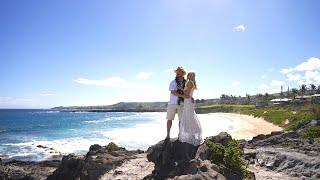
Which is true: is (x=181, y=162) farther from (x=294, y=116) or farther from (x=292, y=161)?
(x=294, y=116)

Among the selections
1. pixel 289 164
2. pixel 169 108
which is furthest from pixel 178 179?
pixel 289 164

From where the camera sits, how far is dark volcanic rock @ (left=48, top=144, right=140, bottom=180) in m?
14.0

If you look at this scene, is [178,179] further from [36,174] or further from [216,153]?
[36,174]

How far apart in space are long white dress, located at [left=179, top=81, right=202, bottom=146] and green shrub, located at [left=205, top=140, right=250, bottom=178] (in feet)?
2.16

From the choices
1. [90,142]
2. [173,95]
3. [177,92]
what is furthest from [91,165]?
[90,142]

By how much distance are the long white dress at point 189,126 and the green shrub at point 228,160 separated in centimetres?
66

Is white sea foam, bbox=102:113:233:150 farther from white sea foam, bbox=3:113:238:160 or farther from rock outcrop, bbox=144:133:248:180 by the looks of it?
rock outcrop, bbox=144:133:248:180

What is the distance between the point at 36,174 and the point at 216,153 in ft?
41.6

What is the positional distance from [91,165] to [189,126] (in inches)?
186

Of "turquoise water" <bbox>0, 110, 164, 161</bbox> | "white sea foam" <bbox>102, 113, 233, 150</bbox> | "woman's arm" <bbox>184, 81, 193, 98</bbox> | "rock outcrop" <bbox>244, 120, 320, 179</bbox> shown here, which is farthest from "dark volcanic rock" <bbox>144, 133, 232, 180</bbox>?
"white sea foam" <bbox>102, 113, 233, 150</bbox>

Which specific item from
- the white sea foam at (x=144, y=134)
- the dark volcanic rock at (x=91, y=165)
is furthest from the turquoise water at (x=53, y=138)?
the dark volcanic rock at (x=91, y=165)

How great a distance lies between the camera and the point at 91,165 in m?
14.3

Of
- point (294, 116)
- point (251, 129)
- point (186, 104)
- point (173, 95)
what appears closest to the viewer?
point (186, 104)

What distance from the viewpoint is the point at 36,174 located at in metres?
20.8
